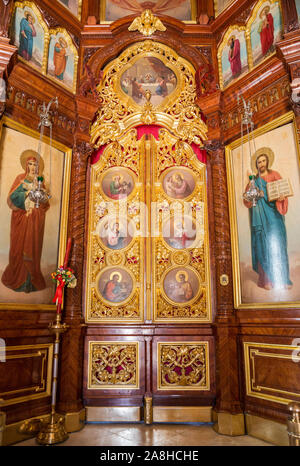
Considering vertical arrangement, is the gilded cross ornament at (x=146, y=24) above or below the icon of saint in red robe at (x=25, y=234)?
above

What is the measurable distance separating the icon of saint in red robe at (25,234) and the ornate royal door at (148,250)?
91 centimetres

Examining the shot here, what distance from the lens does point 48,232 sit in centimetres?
502

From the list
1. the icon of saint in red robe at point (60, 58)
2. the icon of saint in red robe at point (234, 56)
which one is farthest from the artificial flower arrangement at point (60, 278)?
the icon of saint in red robe at point (234, 56)

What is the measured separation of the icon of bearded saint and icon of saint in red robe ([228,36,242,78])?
4.80 ft

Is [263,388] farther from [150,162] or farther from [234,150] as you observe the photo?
[150,162]

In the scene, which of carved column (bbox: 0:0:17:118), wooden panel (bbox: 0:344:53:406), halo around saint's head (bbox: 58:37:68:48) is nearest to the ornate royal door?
wooden panel (bbox: 0:344:53:406)

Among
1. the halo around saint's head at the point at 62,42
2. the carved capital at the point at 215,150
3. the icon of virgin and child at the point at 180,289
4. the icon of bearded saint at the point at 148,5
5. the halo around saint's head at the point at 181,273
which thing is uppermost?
the icon of bearded saint at the point at 148,5

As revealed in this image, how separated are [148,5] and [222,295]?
17.4 feet

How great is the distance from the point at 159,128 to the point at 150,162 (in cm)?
65

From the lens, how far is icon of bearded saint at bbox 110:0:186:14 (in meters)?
6.30

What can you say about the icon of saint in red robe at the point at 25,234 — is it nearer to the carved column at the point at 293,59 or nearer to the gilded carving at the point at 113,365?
the gilded carving at the point at 113,365

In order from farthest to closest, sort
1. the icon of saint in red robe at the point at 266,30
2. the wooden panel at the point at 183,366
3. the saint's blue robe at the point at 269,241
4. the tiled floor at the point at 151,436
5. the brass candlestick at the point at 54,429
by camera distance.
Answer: the wooden panel at the point at 183,366, the icon of saint in red robe at the point at 266,30, the saint's blue robe at the point at 269,241, the tiled floor at the point at 151,436, the brass candlestick at the point at 54,429

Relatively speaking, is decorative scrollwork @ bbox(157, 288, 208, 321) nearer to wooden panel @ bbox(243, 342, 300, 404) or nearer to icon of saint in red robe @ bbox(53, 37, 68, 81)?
wooden panel @ bbox(243, 342, 300, 404)

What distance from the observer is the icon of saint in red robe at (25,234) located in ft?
14.6
